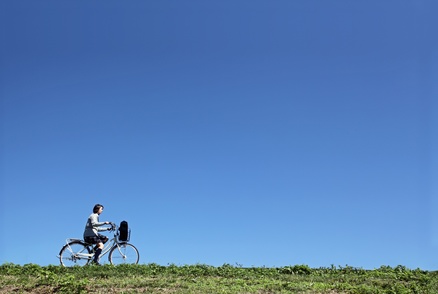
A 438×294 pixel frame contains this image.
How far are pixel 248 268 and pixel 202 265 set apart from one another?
1.57 m

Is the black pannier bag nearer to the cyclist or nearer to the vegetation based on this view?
the cyclist

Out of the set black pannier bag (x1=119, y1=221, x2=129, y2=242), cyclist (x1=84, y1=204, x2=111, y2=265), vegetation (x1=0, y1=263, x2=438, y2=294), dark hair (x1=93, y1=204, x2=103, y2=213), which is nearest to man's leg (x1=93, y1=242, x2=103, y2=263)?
cyclist (x1=84, y1=204, x2=111, y2=265)

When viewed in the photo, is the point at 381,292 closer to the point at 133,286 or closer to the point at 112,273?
the point at 133,286

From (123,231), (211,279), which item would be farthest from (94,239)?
(211,279)

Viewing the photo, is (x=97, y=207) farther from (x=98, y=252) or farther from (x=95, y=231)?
(x=98, y=252)

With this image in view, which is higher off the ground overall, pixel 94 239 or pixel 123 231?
pixel 123 231

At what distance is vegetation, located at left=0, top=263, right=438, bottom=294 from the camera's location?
14.4 meters

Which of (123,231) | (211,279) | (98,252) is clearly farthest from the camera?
(123,231)

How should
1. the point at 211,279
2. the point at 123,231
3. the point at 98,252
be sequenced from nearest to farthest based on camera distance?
the point at 211,279, the point at 98,252, the point at 123,231

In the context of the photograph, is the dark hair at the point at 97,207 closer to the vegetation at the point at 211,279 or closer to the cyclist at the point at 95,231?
the cyclist at the point at 95,231

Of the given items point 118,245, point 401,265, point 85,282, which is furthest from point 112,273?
point 401,265

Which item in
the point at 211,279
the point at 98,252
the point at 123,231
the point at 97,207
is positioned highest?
the point at 97,207

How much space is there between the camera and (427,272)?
1841 cm

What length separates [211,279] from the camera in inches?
625
